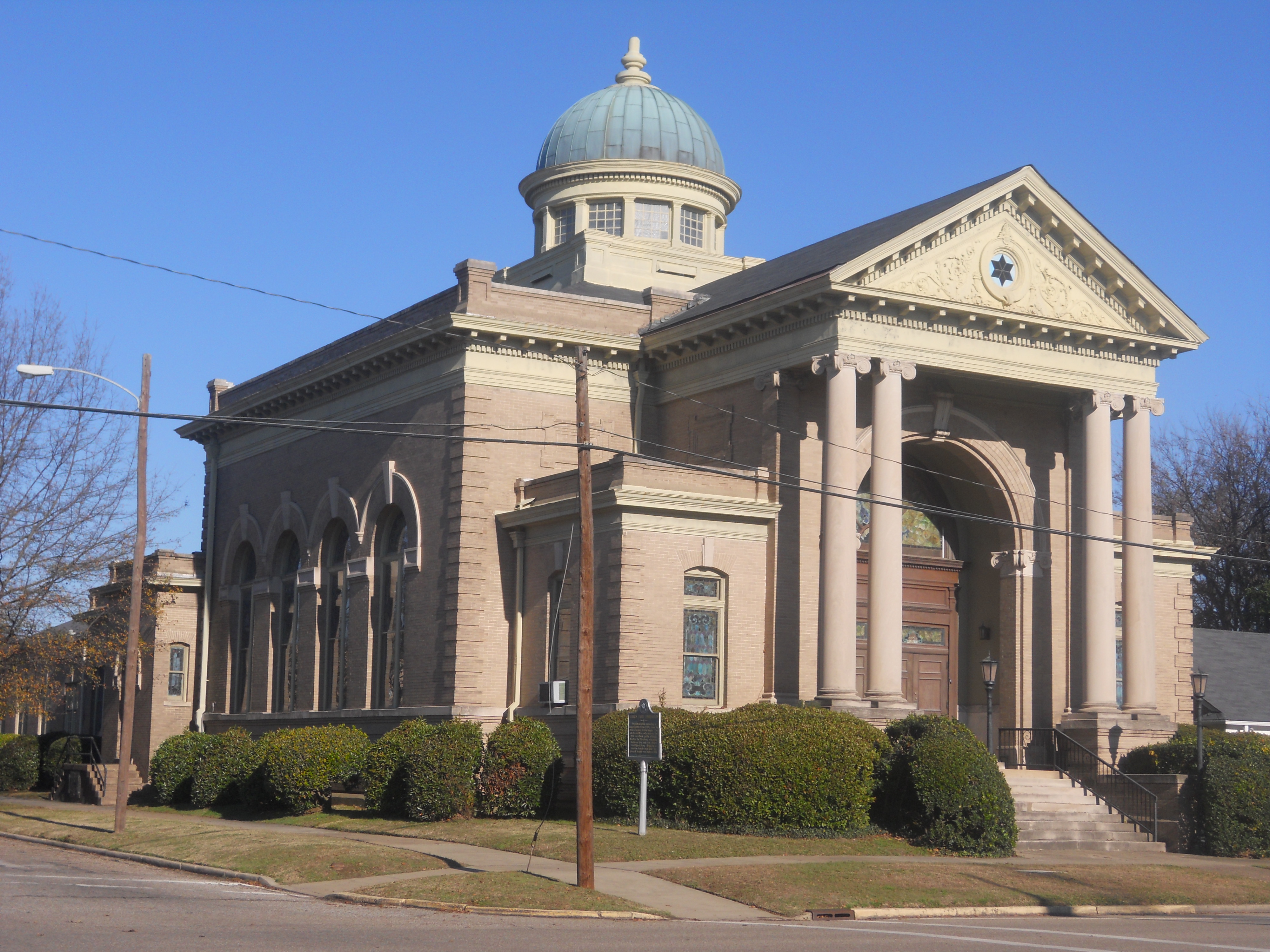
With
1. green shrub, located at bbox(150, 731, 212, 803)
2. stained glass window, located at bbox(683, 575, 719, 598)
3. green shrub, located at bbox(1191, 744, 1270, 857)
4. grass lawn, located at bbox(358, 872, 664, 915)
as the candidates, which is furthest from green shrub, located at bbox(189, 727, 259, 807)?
green shrub, located at bbox(1191, 744, 1270, 857)

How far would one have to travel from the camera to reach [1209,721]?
40.3 m

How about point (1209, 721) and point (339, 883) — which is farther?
point (1209, 721)

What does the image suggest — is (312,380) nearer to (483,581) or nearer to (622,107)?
(483,581)

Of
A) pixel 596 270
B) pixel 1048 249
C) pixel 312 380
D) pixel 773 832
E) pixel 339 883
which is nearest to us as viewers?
pixel 339 883

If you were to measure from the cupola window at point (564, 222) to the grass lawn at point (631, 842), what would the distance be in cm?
2131

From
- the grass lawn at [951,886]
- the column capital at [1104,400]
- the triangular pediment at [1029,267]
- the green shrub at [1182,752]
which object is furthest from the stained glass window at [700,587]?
the column capital at [1104,400]

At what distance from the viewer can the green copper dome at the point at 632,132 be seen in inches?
1773

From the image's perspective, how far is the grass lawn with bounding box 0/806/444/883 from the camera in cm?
2233

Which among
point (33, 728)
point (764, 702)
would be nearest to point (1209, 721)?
point (764, 702)

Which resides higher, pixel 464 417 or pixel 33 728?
pixel 464 417

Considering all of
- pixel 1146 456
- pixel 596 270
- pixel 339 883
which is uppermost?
pixel 596 270

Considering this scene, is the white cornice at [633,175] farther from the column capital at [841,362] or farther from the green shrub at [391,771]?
the green shrub at [391,771]

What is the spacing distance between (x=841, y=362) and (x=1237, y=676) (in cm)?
2360

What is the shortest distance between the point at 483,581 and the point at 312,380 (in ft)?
28.7
